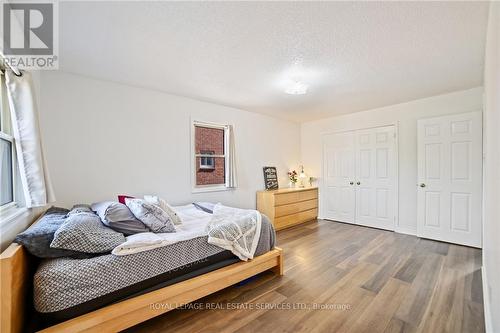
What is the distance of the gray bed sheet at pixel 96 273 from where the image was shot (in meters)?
1.30

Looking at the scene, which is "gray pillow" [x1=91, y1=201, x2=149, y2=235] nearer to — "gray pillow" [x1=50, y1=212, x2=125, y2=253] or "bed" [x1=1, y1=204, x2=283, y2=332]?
"gray pillow" [x1=50, y1=212, x2=125, y2=253]

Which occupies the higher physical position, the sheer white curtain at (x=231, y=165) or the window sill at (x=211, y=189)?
the sheer white curtain at (x=231, y=165)

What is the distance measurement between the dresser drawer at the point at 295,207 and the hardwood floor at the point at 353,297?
3.77 feet

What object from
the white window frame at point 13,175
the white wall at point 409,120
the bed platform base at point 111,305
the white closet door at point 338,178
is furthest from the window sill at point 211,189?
the white wall at point 409,120

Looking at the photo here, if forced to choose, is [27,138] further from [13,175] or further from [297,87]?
[297,87]

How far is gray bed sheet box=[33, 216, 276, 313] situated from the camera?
1299mm

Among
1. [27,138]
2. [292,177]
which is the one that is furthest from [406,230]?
[27,138]

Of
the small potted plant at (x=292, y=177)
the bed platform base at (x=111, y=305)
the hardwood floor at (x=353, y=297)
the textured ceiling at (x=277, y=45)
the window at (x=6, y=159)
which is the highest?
the textured ceiling at (x=277, y=45)

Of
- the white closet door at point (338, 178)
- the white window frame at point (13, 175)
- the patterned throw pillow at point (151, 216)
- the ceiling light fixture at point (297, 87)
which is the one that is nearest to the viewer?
the white window frame at point (13, 175)

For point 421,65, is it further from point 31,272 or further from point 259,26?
point 31,272

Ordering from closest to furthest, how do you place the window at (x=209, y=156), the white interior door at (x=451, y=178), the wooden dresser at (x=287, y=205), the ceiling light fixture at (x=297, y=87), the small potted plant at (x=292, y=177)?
1. the ceiling light fixture at (x=297, y=87)
2. the white interior door at (x=451, y=178)
3. the window at (x=209, y=156)
4. the wooden dresser at (x=287, y=205)
5. the small potted plant at (x=292, y=177)

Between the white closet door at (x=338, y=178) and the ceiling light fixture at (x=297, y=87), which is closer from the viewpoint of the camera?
the ceiling light fixture at (x=297, y=87)

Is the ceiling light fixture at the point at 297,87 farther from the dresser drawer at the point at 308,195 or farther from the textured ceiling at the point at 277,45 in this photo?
the dresser drawer at the point at 308,195

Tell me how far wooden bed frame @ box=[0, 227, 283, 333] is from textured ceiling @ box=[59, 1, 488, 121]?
70.8 inches
